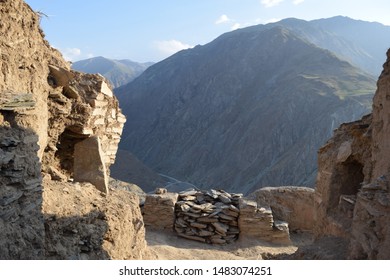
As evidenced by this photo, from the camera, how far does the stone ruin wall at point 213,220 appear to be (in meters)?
11.1

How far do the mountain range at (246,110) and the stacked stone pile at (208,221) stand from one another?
21192 millimetres

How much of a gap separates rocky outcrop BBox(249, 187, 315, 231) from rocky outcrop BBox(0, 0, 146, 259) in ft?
23.4

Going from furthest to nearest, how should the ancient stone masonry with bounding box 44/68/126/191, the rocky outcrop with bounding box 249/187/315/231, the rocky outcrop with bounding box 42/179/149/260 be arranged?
the rocky outcrop with bounding box 249/187/315/231 → the ancient stone masonry with bounding box 44/68/126/191 → the rocky outcrop with bounding box 42/179/149/260

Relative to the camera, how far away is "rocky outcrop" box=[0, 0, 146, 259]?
371cm

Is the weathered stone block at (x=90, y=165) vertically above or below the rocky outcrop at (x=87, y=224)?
above

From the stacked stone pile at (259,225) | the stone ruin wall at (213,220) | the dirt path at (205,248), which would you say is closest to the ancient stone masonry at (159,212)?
the stone ruin wall at (213,220)

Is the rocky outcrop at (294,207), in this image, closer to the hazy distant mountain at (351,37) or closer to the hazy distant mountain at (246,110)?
the hazy distant mountain at (246,110)

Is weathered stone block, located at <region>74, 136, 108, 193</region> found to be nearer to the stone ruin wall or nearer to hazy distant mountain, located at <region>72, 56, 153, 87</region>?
the stone ruin wall

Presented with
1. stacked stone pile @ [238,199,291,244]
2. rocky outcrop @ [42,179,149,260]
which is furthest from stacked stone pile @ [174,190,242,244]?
rocky outcrop @ [42,179,149,260]

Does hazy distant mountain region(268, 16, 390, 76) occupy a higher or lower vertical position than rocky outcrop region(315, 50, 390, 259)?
higher

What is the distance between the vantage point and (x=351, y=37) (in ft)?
333

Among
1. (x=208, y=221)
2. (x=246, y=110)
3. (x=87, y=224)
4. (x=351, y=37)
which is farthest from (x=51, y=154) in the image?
(x=351, y=37)

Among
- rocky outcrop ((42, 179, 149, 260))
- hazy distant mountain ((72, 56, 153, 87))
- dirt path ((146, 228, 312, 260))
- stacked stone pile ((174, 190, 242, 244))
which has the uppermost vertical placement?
hazy distant mountain ((72, 56, 153, 87))

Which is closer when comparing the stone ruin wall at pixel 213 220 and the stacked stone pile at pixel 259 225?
the stone ruin wall at pixel 213 220
